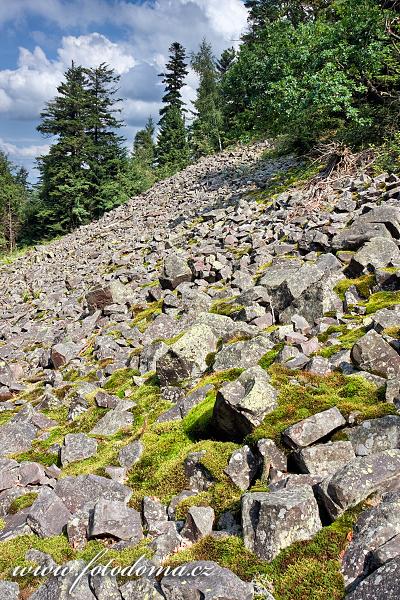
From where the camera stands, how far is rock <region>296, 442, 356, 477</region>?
19.9 ft

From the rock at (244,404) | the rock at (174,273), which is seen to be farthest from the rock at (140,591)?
the rock at (174,273)

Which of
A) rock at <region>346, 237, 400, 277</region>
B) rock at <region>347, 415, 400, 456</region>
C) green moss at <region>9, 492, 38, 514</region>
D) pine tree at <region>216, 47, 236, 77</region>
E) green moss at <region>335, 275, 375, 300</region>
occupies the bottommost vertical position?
green moss at <region>9, 492, 38, 514</region>

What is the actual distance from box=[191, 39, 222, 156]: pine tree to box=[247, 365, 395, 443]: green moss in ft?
174

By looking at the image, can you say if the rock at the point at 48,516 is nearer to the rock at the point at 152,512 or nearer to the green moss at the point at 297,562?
the rock at the point at 152,512

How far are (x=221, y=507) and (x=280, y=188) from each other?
70.1ft

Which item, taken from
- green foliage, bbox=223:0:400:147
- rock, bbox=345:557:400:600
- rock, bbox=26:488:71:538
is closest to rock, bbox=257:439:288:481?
rock, bbox=345:557:400:600

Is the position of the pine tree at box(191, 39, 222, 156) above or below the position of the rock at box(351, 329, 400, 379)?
above

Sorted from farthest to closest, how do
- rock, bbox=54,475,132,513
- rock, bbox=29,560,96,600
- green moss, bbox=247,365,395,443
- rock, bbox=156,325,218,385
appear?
rock, bbox=156,325,218,385 → rock, bbox=54,475,132,513 → green moss, bbox=247,365,395,443 → rock, bbox=29,560,96,600

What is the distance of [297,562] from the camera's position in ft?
15.7

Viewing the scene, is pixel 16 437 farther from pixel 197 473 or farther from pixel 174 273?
pixel 174 273

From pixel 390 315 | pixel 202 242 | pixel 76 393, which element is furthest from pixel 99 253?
pixel 390 315

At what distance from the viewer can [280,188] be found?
82.1ft

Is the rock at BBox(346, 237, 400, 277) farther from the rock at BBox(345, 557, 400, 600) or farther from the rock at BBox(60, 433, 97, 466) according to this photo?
the rock at BBox(345, 557, 400, 600)

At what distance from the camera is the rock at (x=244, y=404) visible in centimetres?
710
